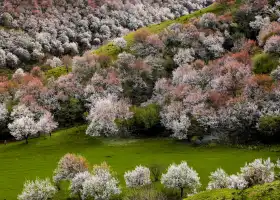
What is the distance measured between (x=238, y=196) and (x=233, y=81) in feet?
234

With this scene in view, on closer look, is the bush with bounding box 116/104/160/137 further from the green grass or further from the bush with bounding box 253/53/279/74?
the bush with bounding box 253/53/279/74

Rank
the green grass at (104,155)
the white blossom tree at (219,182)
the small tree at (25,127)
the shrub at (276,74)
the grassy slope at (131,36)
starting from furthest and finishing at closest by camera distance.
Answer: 1. the grassy slope at (131,36)
2. the small tree at (25,127)
3. the shrub at (276,74)
4. the green grass at (104,155)
5. the white blossom tree at (219,182)

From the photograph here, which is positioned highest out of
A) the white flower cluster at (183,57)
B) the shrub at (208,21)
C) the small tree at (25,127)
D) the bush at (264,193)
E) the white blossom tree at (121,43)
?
the shrub at (208,21)

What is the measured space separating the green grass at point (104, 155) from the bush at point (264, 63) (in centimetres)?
3331

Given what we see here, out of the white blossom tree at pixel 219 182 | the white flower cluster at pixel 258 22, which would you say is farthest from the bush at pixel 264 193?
the white flower cluster at pixel 258 22

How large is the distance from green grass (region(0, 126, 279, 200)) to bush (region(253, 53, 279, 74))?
33.3 metres

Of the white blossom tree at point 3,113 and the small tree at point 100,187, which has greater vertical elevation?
the white blossom tree at point 3,113

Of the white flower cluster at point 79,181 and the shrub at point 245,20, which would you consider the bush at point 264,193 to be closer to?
the white flower cluster at point 79,181

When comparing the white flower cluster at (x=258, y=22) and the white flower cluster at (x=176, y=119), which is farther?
the white flower cluster at (x=258, y=22)

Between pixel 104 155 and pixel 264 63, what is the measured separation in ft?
180

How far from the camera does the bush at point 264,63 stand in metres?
101

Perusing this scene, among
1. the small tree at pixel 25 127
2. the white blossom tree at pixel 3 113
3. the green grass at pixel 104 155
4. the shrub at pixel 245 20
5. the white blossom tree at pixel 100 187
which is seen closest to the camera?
the white blossom tree at pixel 100 187

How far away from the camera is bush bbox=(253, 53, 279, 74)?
10069 cm

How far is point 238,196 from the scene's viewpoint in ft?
88.1
